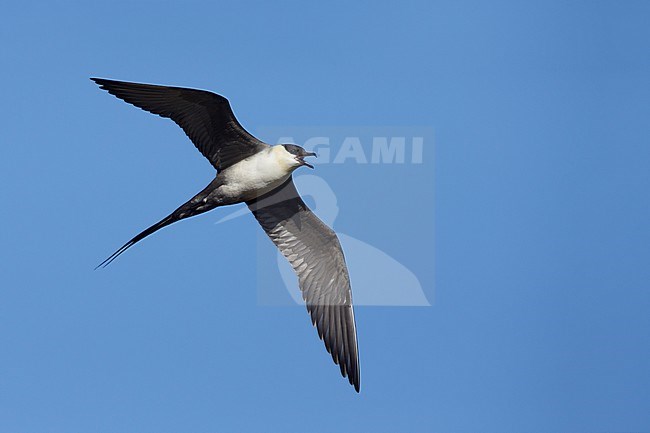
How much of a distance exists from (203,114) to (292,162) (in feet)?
3.14

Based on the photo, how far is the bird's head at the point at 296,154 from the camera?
33.7 ft

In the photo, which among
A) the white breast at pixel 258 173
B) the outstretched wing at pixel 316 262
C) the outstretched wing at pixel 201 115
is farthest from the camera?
the outstretched wing at pixel 316 262

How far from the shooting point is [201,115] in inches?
404

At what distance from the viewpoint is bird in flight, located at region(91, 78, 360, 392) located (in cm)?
1016

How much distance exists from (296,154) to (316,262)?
5.02ft

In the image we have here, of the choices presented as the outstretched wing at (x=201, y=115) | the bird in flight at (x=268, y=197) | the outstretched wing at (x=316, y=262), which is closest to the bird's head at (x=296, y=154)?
the bird in flight at (x=268, y=197)

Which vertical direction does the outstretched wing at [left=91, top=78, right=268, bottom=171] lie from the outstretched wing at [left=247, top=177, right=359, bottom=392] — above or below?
above

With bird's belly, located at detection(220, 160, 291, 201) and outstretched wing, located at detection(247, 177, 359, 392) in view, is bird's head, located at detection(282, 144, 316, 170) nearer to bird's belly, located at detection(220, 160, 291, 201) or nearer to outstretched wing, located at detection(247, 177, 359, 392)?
bird's belly, located at detection(220, 160, 291, 201)

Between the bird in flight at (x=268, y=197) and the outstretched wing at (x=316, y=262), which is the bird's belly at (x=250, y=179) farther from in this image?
the outstretched wing at (x=316, y=262)

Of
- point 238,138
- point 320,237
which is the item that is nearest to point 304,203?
point 320,237

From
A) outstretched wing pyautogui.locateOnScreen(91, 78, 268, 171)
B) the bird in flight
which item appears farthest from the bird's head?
outstretched wing pyautogui.locateOnScreen(91, 78, 268, 171)

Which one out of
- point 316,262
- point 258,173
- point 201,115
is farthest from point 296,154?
point 316,262

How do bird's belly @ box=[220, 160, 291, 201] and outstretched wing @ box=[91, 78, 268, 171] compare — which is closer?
outstretched wing @ box=[91, 78, 268, 171]

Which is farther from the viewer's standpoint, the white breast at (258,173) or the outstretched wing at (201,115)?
the white breast at (258,173)
